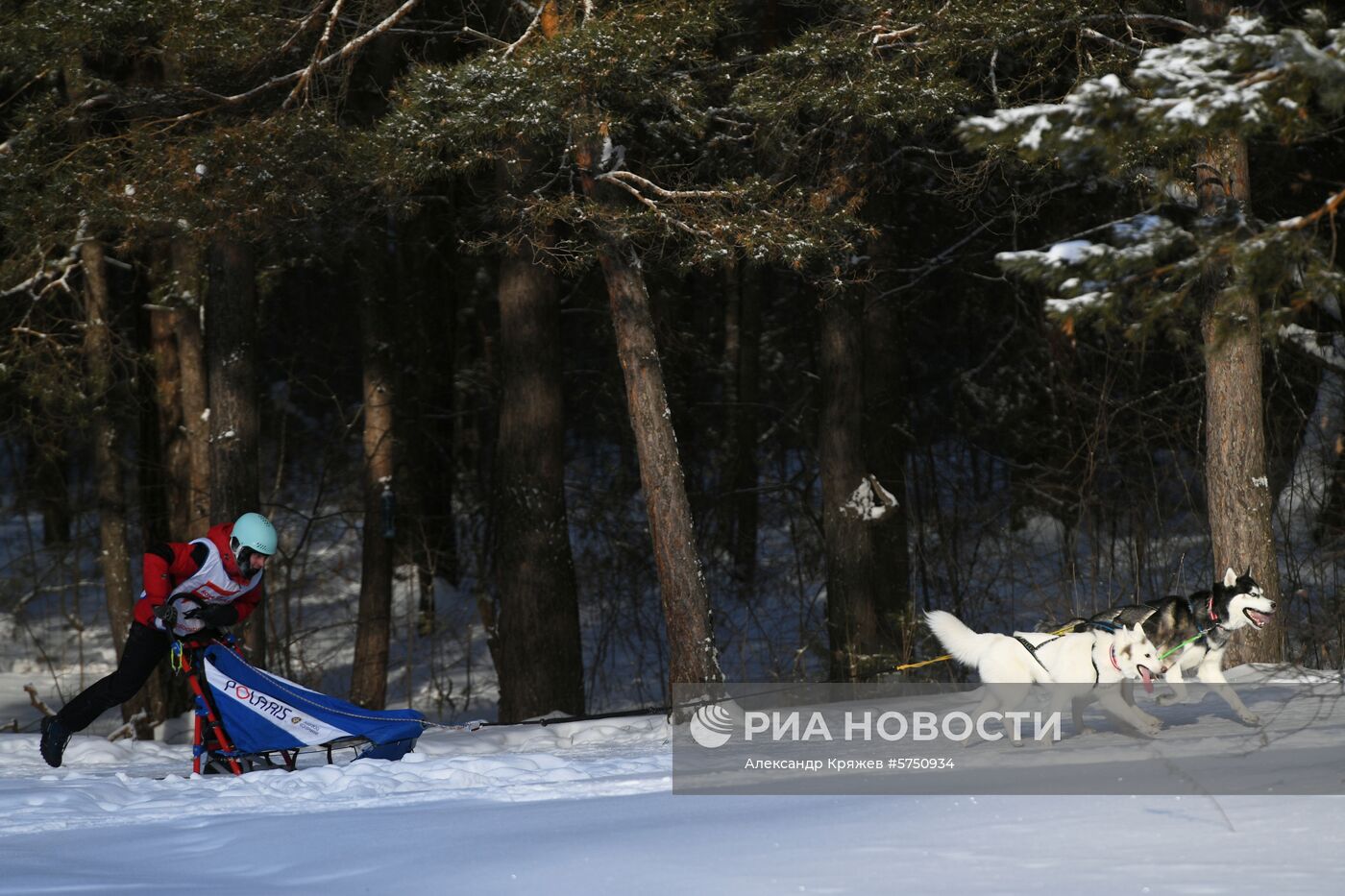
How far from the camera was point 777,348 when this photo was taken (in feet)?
76.2

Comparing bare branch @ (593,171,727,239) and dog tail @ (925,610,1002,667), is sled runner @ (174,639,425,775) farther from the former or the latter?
bare branch @ (593,171,727,239)

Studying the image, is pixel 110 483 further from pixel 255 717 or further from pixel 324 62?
pixel 255 717

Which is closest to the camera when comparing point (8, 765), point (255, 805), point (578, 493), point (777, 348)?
point (255, 805)

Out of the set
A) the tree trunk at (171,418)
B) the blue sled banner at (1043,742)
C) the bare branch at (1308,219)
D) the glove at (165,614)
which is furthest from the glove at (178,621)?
the tree trunk at (171,418)

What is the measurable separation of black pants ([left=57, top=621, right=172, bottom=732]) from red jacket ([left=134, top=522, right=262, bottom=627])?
0.11 meters

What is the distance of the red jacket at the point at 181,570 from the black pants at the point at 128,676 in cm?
11

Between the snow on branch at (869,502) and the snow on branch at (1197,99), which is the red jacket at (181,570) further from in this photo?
the snow on branch at (869,502)

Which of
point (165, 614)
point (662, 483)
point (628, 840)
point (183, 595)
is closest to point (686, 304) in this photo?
point (662, 483)

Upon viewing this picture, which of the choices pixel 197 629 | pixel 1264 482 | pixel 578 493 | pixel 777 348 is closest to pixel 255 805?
pixel 197 629

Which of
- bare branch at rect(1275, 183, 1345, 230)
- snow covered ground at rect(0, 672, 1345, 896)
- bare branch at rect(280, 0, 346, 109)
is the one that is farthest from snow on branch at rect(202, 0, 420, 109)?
bare branch at rect(1275, 183, 1345, 230)

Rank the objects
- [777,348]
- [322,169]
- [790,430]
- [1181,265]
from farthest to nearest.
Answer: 1. [777,348]
2. [790,430]
3. [322,169]
4. [1181,265]

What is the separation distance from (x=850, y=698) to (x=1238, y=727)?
170 inches

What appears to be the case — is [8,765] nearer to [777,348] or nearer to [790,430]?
[790,430]

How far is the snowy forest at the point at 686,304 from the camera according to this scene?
10.0m
